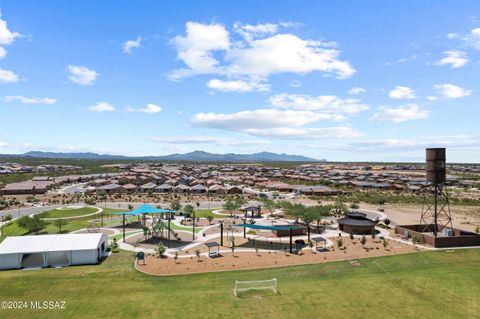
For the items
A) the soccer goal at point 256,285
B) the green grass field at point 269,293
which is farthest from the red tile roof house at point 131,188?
the soccer goal at point 256,285

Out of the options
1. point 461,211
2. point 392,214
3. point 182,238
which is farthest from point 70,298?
point 461,211

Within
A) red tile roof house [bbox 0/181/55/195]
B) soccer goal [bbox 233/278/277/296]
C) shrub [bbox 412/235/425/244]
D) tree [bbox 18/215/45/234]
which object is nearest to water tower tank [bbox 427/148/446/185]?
shrub [bbox 412/235/425/244]

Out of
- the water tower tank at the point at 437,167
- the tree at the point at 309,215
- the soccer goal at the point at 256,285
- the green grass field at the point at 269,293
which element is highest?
the water tower tank at the point at 437,167

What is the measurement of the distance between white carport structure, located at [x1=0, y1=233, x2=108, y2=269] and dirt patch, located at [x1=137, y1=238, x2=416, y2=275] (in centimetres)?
615

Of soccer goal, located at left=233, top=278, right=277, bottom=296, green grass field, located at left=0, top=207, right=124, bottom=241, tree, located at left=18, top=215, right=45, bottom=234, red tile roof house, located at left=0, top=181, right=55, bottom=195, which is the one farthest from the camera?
red tile roof house, located at left=0, top=181, right=55, bottom=195

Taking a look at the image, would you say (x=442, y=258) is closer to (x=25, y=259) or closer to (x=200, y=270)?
(x=200, y=270)

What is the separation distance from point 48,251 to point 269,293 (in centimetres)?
2438

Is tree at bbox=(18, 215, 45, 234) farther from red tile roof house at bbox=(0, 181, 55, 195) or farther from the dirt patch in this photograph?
red tile roof house at bbox=(0, 181, 55, 195)

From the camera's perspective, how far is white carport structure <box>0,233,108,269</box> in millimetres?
35562

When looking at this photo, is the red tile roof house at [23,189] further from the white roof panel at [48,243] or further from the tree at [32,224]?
the white roof panel at [48,243]

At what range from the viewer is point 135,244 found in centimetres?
4597

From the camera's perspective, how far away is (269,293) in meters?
29.5

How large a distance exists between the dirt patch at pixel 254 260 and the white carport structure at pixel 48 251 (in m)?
6.15

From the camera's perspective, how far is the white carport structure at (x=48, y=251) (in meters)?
35.6
